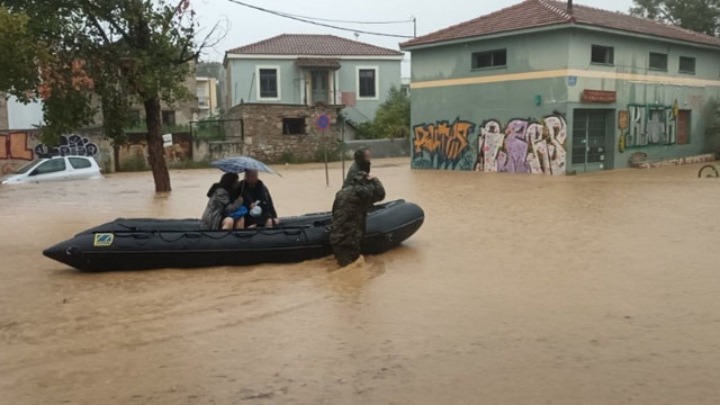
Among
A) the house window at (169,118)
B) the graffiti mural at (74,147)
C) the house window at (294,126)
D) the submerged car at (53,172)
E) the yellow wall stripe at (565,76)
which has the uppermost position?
the yellow wall stripe at (565,76)

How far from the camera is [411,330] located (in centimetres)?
690

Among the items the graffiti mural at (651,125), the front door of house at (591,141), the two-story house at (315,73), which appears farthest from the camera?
the two-story house at (315,73)

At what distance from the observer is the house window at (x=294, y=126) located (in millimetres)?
40062

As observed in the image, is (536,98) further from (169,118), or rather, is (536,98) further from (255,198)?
(169,118)

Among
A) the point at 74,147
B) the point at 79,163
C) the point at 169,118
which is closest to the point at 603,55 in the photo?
the point at 79,163

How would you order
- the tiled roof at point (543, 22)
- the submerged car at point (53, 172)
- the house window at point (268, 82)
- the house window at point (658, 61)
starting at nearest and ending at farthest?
the submerged car at point (53, 172)
the tiled roof at point (543, 22)
the house window at point (658, 61)
the house window at point (268, 82)

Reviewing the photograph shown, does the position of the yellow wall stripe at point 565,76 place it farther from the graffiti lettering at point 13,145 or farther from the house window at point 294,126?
the graffiti lettering at point 13,145

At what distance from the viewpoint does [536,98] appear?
2630cm

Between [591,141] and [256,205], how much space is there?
19.4m

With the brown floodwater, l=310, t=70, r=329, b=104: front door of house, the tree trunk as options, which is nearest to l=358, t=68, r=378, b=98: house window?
l=310, t=70, r=329, b=104: front door of house

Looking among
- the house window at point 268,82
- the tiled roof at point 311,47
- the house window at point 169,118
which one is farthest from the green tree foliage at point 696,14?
the house window at point 169,118

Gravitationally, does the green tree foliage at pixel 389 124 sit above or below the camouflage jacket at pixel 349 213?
above

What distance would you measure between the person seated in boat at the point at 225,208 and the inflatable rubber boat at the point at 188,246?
0.87ft

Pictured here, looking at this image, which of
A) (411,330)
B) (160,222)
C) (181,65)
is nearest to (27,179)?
(181,65)
